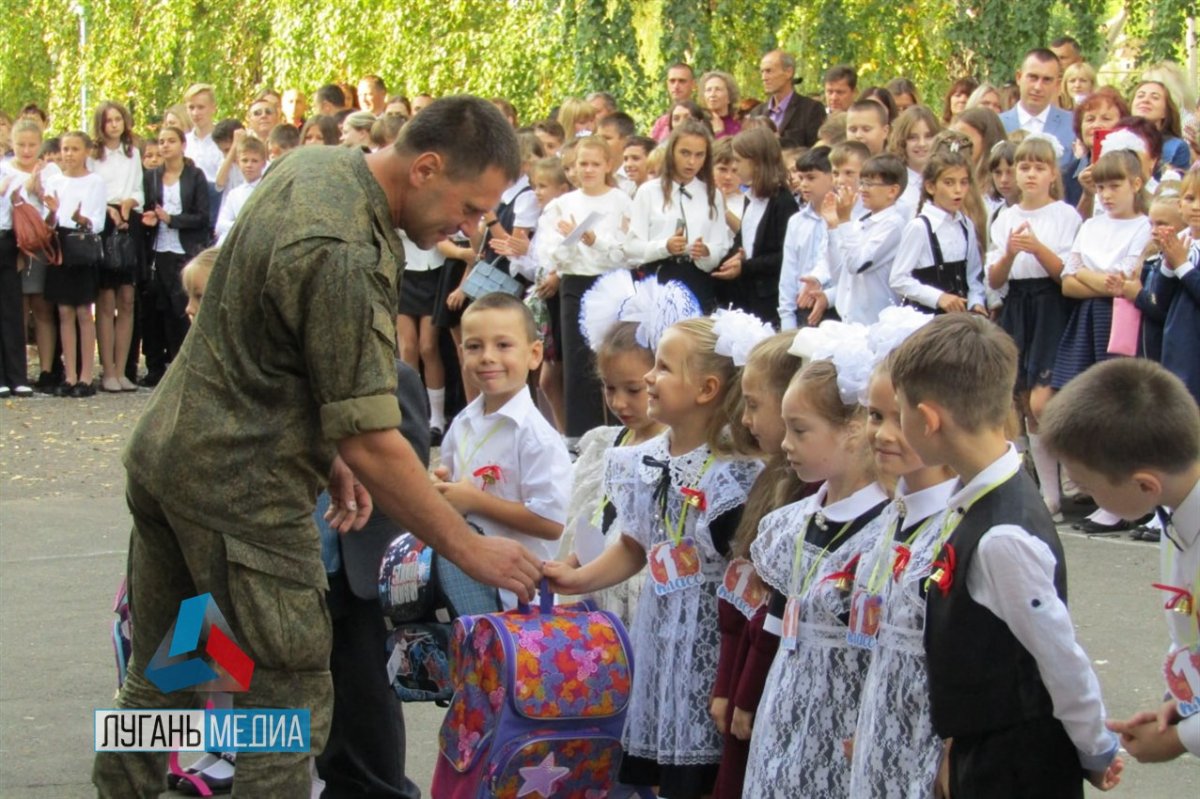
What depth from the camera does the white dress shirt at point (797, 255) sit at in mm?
9797

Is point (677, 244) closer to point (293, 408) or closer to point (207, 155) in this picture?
point (293, 408)

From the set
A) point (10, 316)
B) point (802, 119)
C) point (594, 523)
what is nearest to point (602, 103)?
point (802, 119)

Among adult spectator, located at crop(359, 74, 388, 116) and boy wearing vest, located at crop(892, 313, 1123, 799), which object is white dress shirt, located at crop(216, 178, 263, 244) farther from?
boy wearing vest, located at crop(892, 313, 1123, 799)

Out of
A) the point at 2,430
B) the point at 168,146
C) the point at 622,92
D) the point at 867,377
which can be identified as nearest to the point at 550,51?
the point at 622,92

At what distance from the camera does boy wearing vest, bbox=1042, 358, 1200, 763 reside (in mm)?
3316

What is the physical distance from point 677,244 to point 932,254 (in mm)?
1923

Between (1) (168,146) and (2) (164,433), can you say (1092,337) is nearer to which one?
(2) (164,433)

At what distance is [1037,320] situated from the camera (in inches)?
353

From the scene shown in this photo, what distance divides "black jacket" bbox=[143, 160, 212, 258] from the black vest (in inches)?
485

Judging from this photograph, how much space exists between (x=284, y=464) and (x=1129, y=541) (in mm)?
5708

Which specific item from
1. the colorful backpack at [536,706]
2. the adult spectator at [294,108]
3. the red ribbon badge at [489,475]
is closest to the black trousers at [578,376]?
the red ribbon badge at [489,475]

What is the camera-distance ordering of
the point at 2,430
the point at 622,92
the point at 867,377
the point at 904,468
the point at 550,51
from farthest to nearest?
the point at 550,51
the point at 622,92
the point at 2,430
the point at 867,377
the point at 904,468

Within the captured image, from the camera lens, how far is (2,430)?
42.4ft

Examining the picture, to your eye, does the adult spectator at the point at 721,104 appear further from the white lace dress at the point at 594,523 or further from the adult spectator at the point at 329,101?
the white lace dress at the point at 594,523
